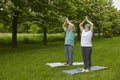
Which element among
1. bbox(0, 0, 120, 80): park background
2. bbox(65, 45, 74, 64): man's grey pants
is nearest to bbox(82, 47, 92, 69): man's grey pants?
bbox(0, 0, 120, 80): park background

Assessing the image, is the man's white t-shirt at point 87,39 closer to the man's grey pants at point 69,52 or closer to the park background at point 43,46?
the park background at point 43,46

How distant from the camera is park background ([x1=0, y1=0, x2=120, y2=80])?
1280 centimetres

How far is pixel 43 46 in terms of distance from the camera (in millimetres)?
29719

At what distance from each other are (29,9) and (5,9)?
2.88m

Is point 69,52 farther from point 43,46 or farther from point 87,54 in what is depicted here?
point 43,46

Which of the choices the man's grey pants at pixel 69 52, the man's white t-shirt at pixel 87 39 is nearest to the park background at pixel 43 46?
the man's grey pants at pixel 69 52

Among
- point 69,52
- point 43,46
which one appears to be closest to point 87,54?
point 69,52

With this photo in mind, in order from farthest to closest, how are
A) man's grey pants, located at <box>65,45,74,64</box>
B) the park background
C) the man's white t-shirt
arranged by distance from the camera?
man's grey pants, located at <box>65,45,74,64</box> → the man's white t-shirt → the park background

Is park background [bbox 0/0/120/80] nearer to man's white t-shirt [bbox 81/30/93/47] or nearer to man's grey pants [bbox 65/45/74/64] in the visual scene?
man's grey pants [bbox 65/45/74/64]

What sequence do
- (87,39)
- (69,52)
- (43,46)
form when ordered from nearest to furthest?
(87,39) → (69,52) → (43,46)

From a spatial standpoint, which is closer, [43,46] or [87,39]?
[87,39]

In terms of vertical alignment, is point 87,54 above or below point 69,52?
above

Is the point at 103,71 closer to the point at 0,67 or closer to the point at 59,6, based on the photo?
the point at 0,67

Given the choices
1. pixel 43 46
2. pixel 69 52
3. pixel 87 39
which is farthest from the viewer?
pixel 43 46
